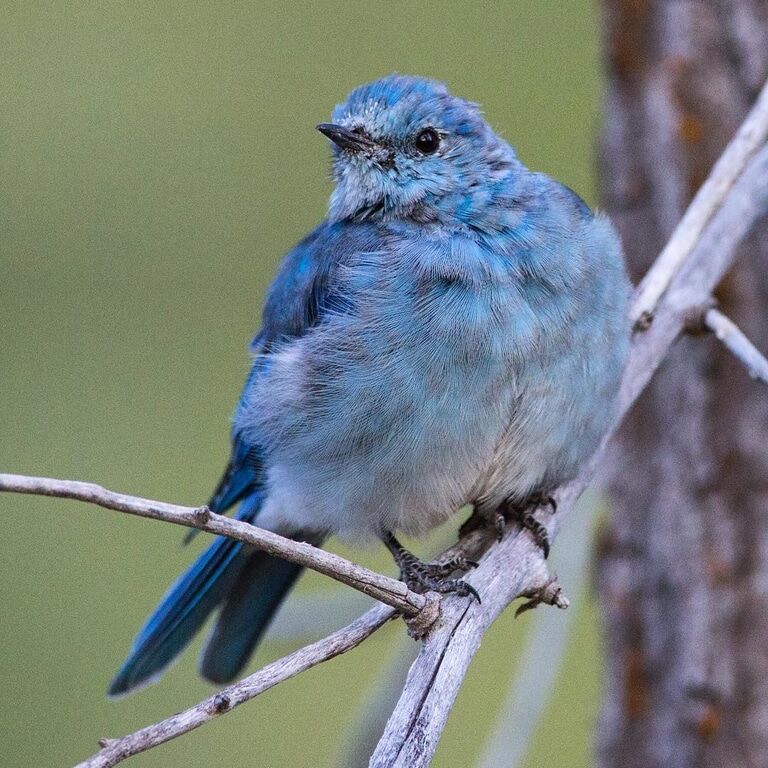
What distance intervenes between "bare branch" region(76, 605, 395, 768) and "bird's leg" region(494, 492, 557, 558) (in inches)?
33.7

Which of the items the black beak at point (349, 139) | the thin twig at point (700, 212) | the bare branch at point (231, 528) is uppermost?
the thin twig at point (700, 212)

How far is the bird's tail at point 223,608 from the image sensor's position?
467 centimetres

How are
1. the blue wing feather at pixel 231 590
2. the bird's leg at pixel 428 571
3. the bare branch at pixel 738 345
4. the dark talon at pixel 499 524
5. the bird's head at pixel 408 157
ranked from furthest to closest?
the blue wing feather at pixel 231 590 < the bird's head at pixel 408 157 < the dark talon at pixel 499 524 < the bare branch at pixel 738 345 < the bird's leg at pixel 428 571

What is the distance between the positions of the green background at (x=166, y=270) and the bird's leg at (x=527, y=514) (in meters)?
2.51

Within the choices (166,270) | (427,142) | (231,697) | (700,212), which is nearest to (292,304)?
(427,142)

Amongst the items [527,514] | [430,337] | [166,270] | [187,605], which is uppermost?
[430,337]

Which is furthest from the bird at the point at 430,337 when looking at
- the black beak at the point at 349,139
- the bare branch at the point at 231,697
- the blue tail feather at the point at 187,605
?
the bare branch at the point at 231,697

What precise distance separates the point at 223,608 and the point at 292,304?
1.15 meters

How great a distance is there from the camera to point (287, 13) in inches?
332

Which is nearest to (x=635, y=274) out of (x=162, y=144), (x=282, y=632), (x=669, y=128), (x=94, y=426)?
(x=669, y=128)

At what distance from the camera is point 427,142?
168 inches

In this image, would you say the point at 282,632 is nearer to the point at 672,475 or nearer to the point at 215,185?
the point at 672,475

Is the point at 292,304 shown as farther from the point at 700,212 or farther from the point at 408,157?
the point at 700,212

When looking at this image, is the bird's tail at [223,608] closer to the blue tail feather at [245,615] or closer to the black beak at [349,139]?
the blue tail feather at [245,615]
